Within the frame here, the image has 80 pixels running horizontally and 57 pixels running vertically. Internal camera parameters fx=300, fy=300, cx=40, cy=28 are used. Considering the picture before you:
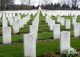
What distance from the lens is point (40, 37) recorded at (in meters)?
17.0

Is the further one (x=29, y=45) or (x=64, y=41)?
(x=64, y=41)

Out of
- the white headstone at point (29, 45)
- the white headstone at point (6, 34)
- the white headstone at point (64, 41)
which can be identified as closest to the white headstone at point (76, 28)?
the white headstone at point (6, 34)

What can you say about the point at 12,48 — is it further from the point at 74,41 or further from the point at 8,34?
the point at 74,41

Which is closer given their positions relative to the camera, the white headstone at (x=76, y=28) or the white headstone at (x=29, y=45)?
the white headstone at (x=29, y=45)

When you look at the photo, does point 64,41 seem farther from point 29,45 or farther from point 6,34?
point 6,34

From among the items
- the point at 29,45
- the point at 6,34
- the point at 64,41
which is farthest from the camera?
the point at 6,34

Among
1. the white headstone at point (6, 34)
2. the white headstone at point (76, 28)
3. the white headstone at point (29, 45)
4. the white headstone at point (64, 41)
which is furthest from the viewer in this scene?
the white headstone at point (76, 28)

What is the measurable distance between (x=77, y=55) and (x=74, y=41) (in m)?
2.92

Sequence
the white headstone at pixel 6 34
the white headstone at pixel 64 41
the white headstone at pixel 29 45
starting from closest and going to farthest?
the white headstone at pixel 29 45
the white headstone at pixel 64 41
the white headstone at pixel 6 34

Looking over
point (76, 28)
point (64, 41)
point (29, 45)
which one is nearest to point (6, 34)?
point (64, 41)

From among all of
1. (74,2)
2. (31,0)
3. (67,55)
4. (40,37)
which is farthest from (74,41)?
(31,0)

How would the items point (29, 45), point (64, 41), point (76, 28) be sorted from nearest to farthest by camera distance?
point (29, 45)
point (64, 41)
point (76, 28)

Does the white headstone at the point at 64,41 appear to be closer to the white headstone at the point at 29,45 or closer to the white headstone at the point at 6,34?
the white headstone at the point at 29,45

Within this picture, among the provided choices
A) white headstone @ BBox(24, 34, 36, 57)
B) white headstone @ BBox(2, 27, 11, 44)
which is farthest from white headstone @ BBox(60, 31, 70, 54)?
white headstone @ BBox(2, 27, 11, 44)
